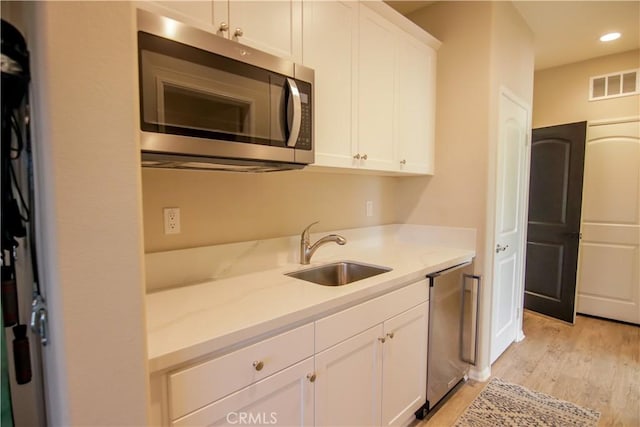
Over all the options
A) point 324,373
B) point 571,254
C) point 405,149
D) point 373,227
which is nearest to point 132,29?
point 324,373

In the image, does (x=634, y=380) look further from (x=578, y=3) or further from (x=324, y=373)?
(x=578, y=3)

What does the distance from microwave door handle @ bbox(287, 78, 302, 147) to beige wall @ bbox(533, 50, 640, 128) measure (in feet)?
11.6

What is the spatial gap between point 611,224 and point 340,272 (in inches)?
Answer: 121

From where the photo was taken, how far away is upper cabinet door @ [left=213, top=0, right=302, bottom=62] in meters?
1.23

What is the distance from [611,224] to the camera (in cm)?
331

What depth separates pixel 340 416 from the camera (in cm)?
133

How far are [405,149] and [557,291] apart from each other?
2454 mm

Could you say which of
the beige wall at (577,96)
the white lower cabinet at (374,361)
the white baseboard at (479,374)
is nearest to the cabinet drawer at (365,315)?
the white lower cabinet at (374,361)

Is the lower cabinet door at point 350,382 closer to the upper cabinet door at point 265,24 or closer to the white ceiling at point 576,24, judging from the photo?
the upper cabinet door at point 265,24

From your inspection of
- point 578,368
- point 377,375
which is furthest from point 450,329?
point 578,368

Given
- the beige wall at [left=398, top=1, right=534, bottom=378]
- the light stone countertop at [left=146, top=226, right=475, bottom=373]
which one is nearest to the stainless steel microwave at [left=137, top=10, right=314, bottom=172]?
the light stone countertop at [left=146, top=226, right=475, bottom=373]

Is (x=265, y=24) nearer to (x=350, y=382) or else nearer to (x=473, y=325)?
(x=350, y=382)

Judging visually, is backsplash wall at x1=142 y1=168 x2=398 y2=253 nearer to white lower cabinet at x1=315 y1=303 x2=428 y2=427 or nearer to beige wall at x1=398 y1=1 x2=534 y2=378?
beige wall at x1=398 y1=1 x2=534 y2=378

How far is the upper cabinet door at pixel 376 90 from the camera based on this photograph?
1.82 metres
